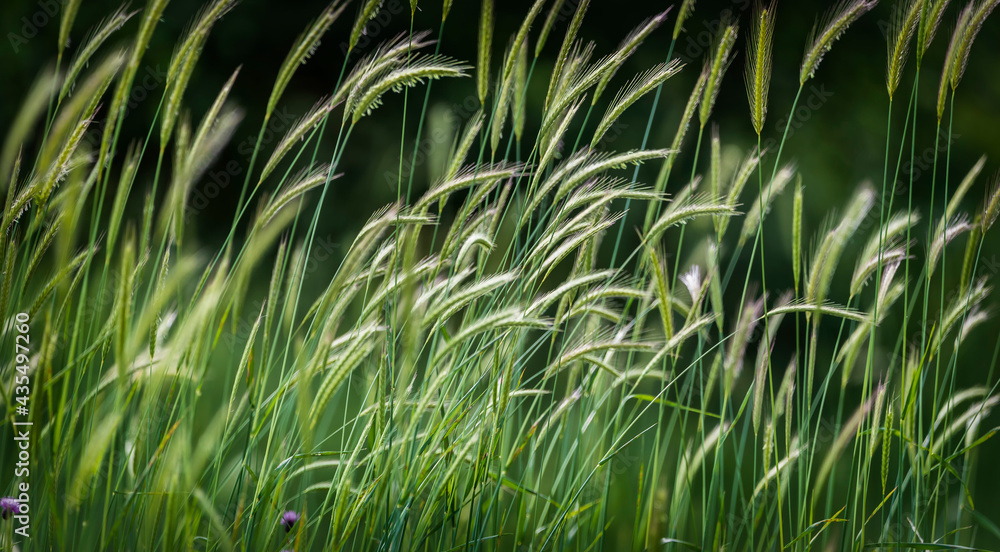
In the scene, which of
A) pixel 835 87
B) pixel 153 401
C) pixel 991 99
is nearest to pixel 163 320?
pixel 153 401

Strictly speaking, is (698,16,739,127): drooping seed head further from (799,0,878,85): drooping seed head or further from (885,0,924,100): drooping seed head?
(885,0,924,100): drooping seed head

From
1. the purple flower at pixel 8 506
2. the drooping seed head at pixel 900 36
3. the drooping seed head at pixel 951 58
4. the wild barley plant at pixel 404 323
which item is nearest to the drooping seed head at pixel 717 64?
the wild barley plant at pixel 404 323

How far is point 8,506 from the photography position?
1.05 meters

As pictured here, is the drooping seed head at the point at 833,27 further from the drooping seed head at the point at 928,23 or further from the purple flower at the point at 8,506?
the purple flower at the point at 8,506

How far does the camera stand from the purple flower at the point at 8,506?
40.8 inches

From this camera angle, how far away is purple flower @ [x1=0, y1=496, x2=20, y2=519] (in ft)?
3.40

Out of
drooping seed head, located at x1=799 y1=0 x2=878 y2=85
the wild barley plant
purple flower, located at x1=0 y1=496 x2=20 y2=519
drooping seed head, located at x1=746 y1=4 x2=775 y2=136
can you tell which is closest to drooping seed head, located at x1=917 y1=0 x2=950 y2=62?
the wild barley plant

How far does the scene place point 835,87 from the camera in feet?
11.6

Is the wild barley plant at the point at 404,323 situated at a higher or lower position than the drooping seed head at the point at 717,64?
lower

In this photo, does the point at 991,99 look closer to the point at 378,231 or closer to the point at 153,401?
the point at 378,231

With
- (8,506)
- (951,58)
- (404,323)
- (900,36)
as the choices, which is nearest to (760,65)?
(900,36)

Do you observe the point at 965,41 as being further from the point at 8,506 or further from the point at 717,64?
the point at 8,506

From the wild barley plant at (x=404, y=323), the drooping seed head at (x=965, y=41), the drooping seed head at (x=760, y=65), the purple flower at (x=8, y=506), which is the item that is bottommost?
the purple flower at (x=8, y=506)

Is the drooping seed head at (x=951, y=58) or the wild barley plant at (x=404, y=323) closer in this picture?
the wild barley plant at (x=404, y=323)
